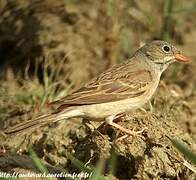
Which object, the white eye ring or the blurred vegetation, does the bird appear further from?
the blurred vegetation

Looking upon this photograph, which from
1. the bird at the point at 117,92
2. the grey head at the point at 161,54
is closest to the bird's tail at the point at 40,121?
the bird at the point at 117,92

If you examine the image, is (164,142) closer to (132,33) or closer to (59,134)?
(59,134)

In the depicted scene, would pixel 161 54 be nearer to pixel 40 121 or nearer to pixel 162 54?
pixel 162 54

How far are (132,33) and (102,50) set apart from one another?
2.06 ft

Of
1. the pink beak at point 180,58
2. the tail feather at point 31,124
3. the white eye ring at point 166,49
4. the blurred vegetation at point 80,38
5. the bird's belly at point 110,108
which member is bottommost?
the blurred vegetation at point 80,38

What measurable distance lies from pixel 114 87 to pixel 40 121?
1168 mm

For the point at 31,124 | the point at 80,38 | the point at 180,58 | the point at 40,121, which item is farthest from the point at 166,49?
the point at 80,38

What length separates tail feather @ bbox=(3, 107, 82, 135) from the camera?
645cm

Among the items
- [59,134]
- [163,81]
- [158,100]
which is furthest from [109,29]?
[59,134]

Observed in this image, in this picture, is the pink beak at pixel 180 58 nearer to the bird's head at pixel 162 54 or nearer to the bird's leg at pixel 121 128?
the bird's head at pixel 162 54

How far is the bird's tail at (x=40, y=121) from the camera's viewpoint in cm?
645

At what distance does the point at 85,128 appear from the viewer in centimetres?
772

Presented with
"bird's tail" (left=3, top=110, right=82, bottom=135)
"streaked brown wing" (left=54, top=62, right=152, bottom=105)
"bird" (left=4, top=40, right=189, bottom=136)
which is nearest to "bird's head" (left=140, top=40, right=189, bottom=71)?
"bird" (left=4, top=40, right=189, bottom=136)

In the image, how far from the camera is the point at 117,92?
293 inches
